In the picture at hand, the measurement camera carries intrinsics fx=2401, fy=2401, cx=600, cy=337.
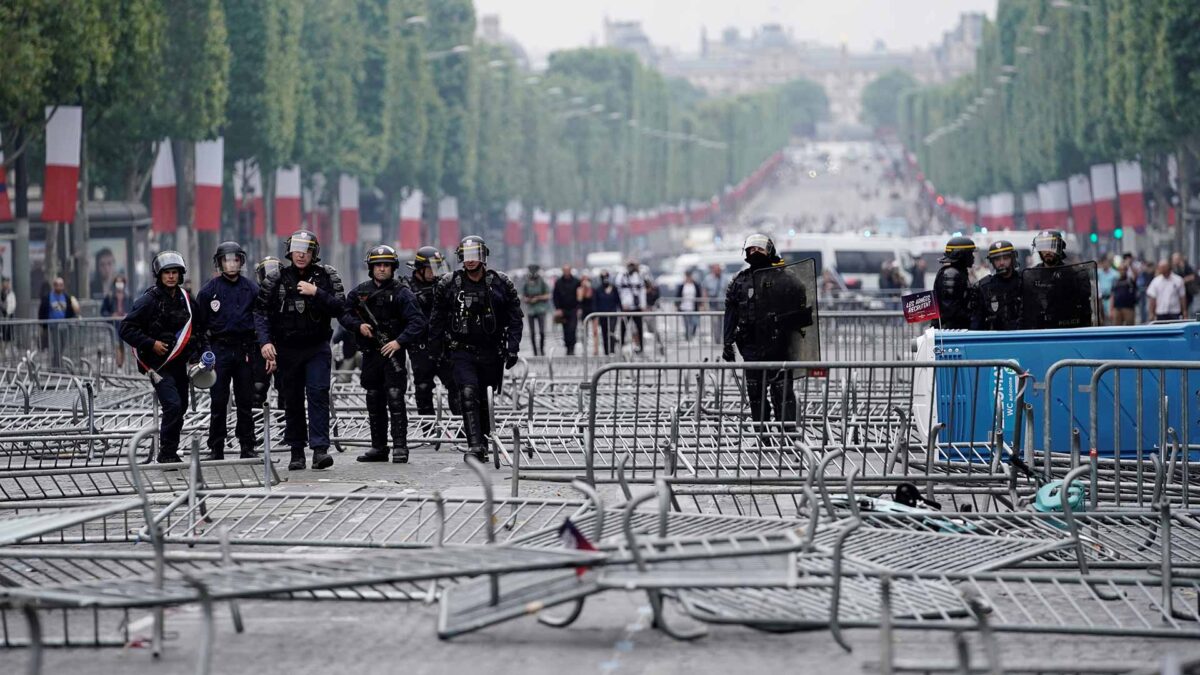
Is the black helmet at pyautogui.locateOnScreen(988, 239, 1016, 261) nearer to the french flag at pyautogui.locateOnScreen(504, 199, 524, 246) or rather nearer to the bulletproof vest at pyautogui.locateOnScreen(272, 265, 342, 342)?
the bulletproof vest at pyautogui.locateOnScreen(272, 265, 342, 342)

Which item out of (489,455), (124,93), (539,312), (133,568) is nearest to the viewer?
(133,568)

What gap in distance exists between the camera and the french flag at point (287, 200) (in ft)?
186

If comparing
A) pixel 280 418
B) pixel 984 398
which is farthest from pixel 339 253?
pixel 984 398

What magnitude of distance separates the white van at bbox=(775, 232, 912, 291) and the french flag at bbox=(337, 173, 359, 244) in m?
13.3

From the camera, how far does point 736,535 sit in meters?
8.88

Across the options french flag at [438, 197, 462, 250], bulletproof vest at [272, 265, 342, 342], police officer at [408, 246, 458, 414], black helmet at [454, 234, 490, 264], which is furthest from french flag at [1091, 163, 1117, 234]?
bulletproof vest at [272, 265, 342, 342]

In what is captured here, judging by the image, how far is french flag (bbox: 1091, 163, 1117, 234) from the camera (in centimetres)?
6719

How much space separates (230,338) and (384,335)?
1075 millimetres

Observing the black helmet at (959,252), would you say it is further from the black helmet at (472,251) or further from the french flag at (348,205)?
the french flag at (348,205)

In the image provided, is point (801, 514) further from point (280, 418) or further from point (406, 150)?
point (406, 150)

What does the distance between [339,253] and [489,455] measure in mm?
51726

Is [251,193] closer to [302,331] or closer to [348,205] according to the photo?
[348,205]

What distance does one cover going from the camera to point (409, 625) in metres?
9.30

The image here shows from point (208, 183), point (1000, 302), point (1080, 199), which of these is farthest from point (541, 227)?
point (1000, 302)
